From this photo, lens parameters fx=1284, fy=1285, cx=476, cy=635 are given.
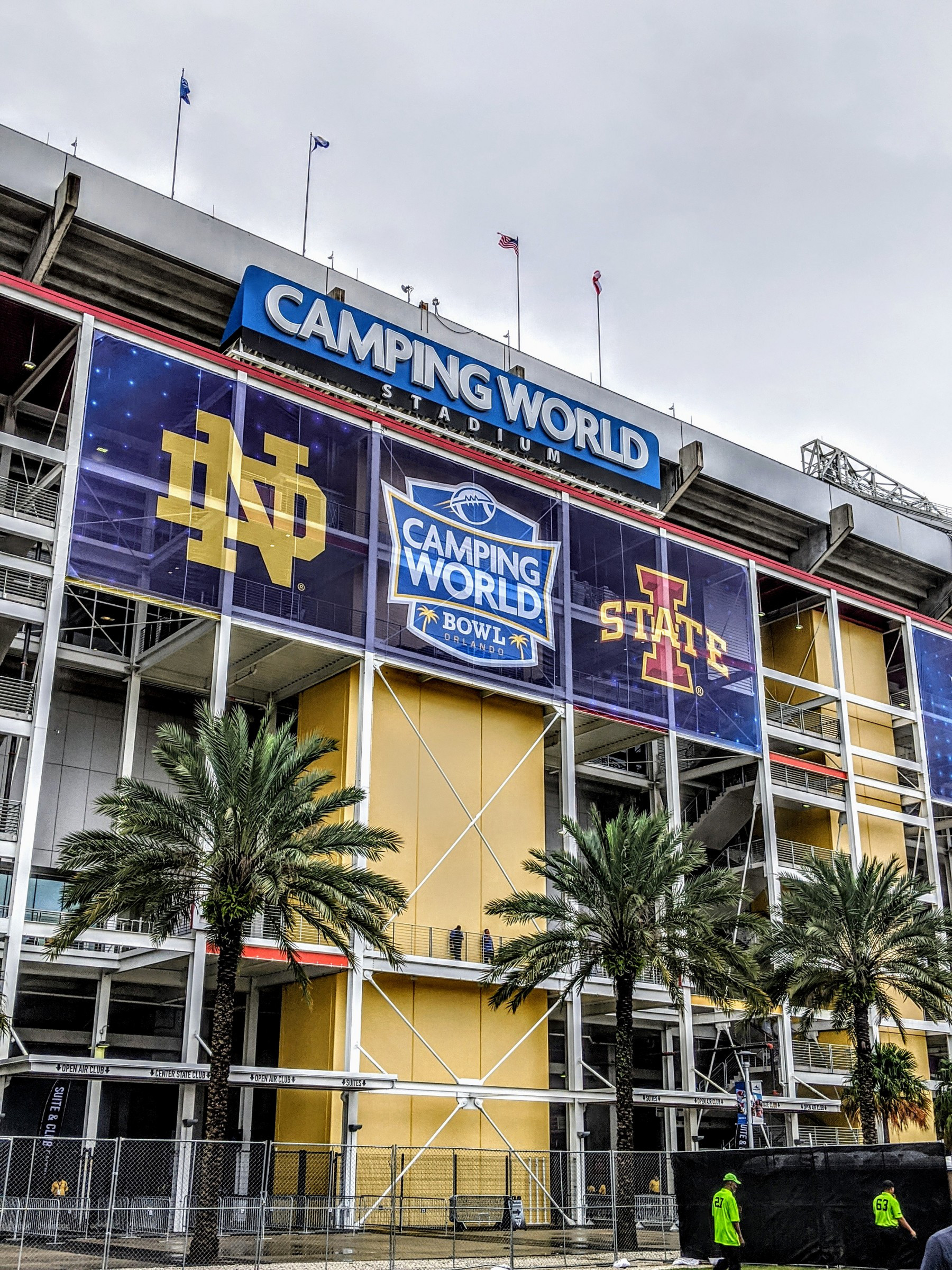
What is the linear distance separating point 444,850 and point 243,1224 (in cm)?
1384

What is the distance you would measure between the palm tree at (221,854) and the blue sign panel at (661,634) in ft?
58.9

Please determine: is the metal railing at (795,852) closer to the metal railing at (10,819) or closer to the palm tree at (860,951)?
the palm tree at (860,951)

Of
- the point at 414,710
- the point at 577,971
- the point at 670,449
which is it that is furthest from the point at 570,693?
the point at 670,449

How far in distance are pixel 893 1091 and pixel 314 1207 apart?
21961 millimetres

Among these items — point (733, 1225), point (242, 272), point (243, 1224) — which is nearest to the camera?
point (733, 1225)

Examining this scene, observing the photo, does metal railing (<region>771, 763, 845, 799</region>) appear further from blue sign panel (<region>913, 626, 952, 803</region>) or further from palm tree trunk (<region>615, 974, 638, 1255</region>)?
palm tree trunk (<region>615, 974, 638, 1255</region>)

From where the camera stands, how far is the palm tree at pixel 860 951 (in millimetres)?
38812

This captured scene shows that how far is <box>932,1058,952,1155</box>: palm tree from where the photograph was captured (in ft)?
140

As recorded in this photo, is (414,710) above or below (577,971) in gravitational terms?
above

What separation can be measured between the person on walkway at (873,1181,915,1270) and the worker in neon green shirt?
248 cm

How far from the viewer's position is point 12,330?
124 ft

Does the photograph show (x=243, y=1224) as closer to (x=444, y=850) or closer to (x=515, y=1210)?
(x=515, y=1210)

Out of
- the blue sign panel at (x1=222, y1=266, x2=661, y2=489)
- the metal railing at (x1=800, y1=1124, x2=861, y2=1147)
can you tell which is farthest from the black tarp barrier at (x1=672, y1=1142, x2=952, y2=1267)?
the blue sign panel at (x1=222, y1=266, x2=661, y2=489)

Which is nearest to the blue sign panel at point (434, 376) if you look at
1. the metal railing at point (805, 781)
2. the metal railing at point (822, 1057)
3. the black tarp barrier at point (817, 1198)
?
the metal railing at point (805, 781)
